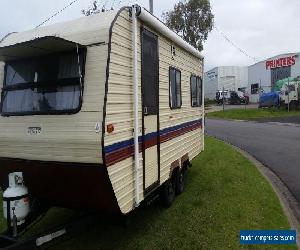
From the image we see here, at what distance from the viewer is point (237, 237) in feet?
21.4

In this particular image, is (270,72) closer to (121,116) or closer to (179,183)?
(179,183)

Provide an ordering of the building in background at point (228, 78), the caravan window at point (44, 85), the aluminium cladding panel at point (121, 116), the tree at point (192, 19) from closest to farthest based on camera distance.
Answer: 1. the aluminium cladding panel at point (121, 116)
2. the caravan window at point (44, 85)
3. the tree at point (192, 19)
4. the building in background at point (228, 78)

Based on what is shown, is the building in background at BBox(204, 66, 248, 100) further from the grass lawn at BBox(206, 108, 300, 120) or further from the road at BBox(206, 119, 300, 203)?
the road at BBox(206, 119, 300, 203)

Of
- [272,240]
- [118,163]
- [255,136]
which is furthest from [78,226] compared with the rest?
[255,136]

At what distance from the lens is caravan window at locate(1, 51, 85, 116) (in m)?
5.29

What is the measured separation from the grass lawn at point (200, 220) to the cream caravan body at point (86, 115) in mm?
914

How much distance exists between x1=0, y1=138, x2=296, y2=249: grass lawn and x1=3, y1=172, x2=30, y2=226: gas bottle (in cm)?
116

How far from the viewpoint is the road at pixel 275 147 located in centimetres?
1108

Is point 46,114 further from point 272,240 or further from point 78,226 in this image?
point 272,240

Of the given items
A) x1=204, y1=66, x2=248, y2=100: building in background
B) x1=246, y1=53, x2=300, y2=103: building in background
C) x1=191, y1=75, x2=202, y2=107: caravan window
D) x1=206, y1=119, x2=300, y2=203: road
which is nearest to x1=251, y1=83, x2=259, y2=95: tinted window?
x1=246, y1=53, x2=300, y2=103: building in background

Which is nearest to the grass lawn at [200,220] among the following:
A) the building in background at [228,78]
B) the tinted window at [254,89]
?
the tinted window at [254,89]

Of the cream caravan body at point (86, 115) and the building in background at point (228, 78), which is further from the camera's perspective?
the building in background at point (228, 78)

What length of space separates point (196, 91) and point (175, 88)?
2403 millimetres

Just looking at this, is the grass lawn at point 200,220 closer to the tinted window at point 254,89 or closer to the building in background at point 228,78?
the tinted window at point 254,89
